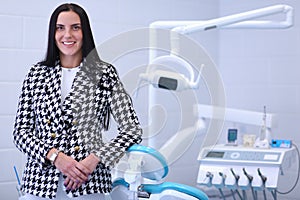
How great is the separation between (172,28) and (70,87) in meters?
0.82

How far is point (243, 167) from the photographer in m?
2.26

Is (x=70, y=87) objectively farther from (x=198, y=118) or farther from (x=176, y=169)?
(x=176, y=169)

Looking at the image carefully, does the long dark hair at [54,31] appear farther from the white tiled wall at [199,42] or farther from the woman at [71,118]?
the white tiled wall at [199,42]

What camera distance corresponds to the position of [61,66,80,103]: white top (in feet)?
5.82

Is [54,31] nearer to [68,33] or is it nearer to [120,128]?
[68,33]

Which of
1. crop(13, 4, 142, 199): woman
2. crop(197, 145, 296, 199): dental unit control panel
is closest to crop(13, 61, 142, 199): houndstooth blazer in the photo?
crop(13, 4, 142, 199): woman

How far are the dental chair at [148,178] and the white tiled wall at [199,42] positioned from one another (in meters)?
0.95

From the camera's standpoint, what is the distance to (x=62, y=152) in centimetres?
170

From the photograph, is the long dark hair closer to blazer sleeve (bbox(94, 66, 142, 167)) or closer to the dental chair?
blazer sleeve (bbox(94, 66, 142, 167))

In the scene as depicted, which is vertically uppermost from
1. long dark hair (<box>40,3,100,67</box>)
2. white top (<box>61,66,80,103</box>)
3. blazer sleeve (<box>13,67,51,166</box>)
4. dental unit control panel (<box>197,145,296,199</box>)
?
long dark hair (<box>40,3,100,67</box>)

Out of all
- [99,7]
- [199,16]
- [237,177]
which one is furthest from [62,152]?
[199,16]

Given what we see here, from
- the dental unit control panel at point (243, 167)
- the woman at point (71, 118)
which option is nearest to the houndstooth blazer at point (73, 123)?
the woman at point (71, 118)

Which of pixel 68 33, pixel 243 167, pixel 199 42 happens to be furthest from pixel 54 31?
pixel 199 42

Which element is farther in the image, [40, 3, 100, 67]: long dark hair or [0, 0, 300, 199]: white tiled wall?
[0, 0, 300, 199]: white tiled wall
